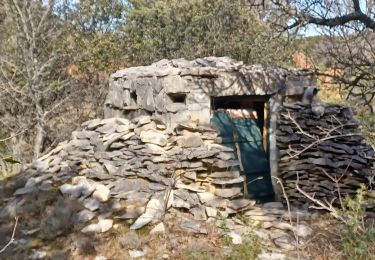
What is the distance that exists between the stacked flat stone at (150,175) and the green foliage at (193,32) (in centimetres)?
640

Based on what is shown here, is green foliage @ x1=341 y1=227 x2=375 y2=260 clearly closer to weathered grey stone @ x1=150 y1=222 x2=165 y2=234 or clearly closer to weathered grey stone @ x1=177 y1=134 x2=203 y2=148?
weathered grey stone @ x1=150 y1=222 x2=165 y2=234

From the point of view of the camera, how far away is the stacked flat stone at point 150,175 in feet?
17.4

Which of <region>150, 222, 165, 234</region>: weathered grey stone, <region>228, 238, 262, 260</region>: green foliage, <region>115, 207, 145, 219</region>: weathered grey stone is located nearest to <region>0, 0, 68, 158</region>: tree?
<region>115, 207, 145, 219</region>: weathered grey stone

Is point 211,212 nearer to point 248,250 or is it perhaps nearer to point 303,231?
point 248,250

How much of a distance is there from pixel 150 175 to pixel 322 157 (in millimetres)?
2506

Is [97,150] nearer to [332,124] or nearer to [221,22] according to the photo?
[332,124]

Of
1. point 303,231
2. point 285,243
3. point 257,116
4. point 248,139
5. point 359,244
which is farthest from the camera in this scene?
point 257,116

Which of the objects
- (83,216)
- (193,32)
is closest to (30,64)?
(193,32)

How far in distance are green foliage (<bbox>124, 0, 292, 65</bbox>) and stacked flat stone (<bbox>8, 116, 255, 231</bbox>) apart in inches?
252

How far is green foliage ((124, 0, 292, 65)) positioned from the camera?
38.8 feet

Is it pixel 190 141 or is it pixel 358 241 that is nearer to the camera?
pixel 358 241

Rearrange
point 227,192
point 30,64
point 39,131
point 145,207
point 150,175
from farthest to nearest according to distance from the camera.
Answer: point 39,131, point 30,64, point 150,175, point 227,192, point 145,207

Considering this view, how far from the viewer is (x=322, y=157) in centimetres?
607

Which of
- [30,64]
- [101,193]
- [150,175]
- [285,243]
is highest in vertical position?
[30,64]
